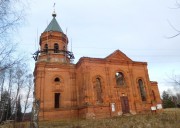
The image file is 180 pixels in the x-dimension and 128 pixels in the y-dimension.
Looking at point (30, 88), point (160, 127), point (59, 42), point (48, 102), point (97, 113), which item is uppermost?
point (59, 42)

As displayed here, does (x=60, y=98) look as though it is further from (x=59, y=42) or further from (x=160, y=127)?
(x=160, y=127)

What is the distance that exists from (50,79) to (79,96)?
446cm

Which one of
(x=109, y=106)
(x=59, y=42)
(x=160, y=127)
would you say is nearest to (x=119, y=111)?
(x=109, y=106)

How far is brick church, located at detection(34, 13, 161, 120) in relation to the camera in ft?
81.3

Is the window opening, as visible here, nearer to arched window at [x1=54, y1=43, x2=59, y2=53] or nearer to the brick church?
the brick church

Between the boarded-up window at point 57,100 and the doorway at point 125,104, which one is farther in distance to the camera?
the boarded-up window at point 57,100

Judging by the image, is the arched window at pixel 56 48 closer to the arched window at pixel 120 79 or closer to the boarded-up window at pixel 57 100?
the boarded-up window at pixel 57 100

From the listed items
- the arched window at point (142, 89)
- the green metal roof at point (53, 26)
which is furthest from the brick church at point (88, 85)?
the green metal roof at point (53, 26)

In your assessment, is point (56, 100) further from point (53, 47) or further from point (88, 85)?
point (53, 47)

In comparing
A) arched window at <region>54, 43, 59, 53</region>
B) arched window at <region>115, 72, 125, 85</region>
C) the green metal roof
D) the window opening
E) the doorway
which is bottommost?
the doorway

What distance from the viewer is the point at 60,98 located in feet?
85.4

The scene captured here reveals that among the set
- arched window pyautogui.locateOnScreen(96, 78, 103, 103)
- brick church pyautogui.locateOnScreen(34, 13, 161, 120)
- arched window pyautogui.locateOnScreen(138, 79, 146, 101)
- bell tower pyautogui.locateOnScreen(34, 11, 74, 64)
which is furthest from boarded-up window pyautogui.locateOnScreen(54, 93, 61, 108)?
arched window pyautogui.locateOnScreen(138, 79, 146, 101)

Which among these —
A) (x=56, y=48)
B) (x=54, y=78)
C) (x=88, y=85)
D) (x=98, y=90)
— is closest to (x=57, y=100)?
(x=54, y=78)

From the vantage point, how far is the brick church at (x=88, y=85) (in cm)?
2477
